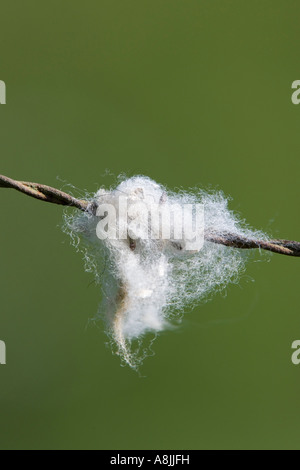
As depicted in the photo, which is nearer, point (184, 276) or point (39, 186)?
point (39, 186)

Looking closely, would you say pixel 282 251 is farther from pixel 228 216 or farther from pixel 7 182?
pixel 7 182

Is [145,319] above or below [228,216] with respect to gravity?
below

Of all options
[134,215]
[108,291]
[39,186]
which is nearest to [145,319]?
[108,291]
